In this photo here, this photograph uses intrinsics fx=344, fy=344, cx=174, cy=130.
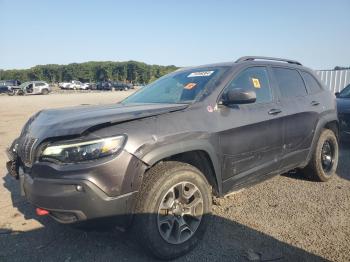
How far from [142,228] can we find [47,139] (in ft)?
3.50

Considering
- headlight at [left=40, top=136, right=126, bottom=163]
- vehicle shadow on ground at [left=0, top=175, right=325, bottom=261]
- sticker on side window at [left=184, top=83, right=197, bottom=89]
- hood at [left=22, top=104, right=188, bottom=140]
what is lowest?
vehicle shadow on ground at [left=0, top=175, right=325, bottom=261]

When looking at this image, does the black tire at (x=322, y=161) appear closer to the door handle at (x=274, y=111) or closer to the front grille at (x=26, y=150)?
the door handle at (x=274, y=111)

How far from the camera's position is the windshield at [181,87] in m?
3.64

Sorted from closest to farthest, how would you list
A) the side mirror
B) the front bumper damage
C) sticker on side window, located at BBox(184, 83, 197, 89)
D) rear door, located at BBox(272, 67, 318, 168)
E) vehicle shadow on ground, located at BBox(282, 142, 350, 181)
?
the front bumper damage → the side mirror → sticker on side window, located at BBox(184, 83, 197, 89) → rear door, located at BBox(272, 67, 318, 168) → vehicle shadow on ground, located at BBox(282, 142, 350, 181)

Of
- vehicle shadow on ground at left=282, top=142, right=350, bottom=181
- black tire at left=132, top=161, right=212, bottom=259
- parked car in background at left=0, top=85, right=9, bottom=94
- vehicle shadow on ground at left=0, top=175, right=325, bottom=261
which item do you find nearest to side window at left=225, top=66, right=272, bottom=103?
black tire at left=132, top=161, right=212, bottom=259

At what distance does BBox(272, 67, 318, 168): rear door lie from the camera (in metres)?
4.31

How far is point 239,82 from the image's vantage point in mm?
3834

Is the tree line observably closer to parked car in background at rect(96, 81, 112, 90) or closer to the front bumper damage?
parked car in background at rect(96, 81, 112, 90)

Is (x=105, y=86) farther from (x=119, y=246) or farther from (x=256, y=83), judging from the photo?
(x=119, y=246)

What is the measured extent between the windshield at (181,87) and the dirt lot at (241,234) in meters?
1.44

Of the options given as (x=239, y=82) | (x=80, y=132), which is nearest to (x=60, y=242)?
(x=80, y=132)

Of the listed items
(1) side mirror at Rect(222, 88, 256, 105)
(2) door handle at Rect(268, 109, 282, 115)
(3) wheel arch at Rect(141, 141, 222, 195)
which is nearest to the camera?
(3) wheel arch at Rect(141, 141, 222, 195)

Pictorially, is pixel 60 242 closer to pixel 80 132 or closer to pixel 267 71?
pixel 80 132

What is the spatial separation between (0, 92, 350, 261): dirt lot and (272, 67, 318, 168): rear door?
598mm
